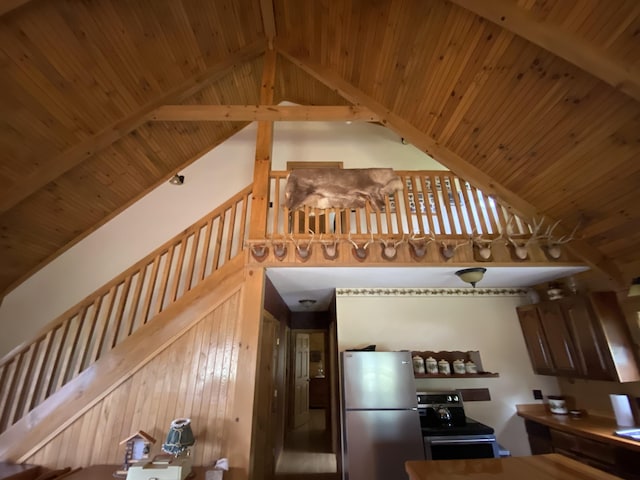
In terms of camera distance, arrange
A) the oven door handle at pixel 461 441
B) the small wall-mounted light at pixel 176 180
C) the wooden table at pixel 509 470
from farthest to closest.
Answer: the small wall-mounted light at pixel 176 180 → the oven door handle at pixel 461 441 → the wooden table at pixel 509 470

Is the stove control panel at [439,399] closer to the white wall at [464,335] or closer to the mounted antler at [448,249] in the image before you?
the white wall at [464,335]

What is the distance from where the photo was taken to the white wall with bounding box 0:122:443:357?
145 inches

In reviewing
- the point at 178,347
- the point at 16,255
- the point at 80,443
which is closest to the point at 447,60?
the point at 178,347

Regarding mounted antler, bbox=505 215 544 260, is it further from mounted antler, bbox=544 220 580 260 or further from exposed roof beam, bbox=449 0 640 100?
exposed roof beam, bbox=449 0 640 100

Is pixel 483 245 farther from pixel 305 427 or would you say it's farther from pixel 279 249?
pixel 305 427

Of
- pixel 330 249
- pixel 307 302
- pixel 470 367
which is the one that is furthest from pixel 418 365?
pixel 307 302

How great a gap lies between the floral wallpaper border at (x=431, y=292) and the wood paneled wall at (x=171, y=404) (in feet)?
5.37

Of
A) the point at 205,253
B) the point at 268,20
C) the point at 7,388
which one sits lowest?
the point at 7,388

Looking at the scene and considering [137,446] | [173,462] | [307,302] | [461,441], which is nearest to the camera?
[173,462]

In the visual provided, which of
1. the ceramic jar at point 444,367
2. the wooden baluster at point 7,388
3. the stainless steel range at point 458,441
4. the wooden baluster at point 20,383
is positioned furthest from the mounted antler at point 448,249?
the wooden baluster at point 7,388

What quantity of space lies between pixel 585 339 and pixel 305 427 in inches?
217

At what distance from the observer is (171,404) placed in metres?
2.43

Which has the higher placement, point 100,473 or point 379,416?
point 379,416

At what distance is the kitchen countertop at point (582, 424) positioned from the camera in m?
2.17
